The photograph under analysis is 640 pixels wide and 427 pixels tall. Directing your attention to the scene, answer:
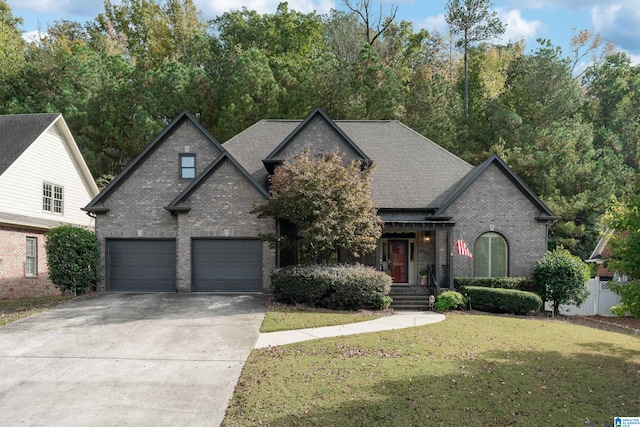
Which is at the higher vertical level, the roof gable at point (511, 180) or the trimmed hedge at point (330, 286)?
the roof gable at point (511, 180)

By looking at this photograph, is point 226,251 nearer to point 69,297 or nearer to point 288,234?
point 288,234

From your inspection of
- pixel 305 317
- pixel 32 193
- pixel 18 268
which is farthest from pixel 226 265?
pixel 32 193

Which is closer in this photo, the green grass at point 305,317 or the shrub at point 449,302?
the green grass at point 305,317

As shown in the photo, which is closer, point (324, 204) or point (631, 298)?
point (631, 298)

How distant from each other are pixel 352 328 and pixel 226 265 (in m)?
7.53

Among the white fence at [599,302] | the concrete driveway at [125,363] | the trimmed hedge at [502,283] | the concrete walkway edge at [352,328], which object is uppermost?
the trimmed hedge at [502,283]

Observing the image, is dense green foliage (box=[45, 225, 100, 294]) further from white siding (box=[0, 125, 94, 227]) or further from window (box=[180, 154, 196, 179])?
window (box=[180, 154, 196, 179])

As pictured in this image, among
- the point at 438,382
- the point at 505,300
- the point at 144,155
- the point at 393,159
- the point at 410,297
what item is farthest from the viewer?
the point at 393,159

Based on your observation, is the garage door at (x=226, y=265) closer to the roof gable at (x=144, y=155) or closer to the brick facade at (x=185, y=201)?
the brick facade at (x=185, y=201)

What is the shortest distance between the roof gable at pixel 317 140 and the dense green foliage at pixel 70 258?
797 cm

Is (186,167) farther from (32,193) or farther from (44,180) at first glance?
(44,180)

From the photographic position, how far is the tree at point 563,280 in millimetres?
18172

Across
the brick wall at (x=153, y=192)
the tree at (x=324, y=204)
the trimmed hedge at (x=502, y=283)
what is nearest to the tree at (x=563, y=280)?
the trimmed hedge at (x=502, y=283)

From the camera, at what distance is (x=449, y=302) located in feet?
57.5
